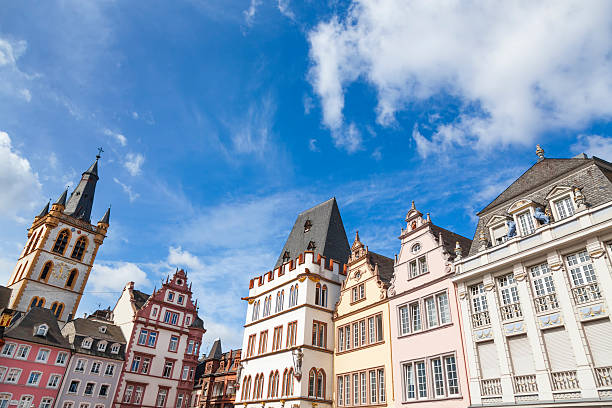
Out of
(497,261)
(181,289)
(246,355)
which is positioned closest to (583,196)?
(497,261)

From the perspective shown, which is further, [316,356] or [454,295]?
[316,356]

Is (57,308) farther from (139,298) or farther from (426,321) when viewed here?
(426,321)

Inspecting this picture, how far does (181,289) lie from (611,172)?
5190 cm

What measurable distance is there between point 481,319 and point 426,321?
3.98m

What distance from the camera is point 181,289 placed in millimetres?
58125

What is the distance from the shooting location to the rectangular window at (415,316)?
25.8 metres

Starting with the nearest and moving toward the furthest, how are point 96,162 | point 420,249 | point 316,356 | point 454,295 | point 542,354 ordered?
point 542,354 < point 454,295 < point 420,249 < point 316,356 < point 96,162

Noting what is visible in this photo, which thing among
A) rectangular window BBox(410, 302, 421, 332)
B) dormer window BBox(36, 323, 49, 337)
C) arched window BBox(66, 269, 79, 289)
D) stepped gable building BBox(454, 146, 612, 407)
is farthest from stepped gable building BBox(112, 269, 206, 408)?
stepped gable building BBox(454, 146, 612, 407)

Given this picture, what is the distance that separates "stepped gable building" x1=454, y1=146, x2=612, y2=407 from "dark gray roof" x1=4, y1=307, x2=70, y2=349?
147 feet

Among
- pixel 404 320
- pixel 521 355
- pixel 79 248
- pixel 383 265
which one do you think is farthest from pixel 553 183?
pixel 79 248

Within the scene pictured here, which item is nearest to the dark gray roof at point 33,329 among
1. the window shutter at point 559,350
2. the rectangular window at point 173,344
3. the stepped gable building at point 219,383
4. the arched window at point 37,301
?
the rectangular window at point 173,344

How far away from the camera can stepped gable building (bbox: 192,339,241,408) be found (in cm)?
5659

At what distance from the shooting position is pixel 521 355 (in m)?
19.5

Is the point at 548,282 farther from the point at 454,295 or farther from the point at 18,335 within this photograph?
the point at 18,335
